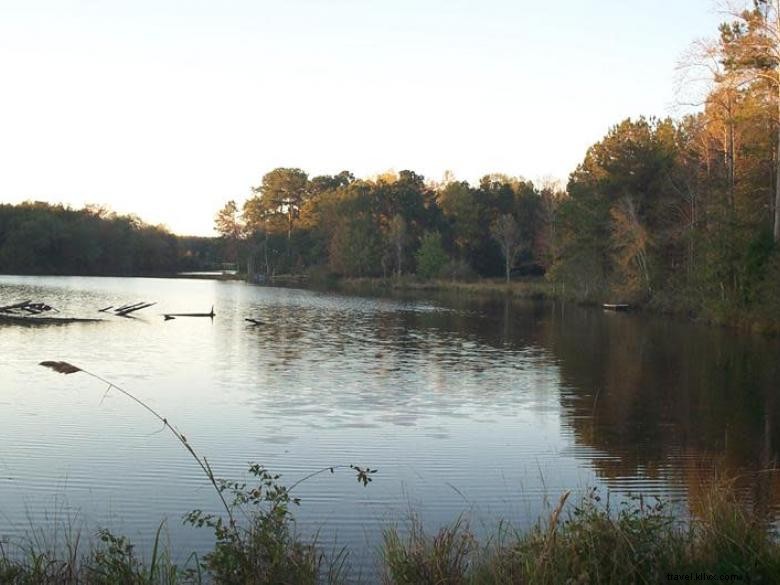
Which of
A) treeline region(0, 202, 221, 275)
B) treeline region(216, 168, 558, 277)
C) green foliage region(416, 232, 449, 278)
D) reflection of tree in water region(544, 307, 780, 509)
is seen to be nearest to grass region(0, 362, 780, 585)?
reflection of tree in water region(544, 307, 780, 509)

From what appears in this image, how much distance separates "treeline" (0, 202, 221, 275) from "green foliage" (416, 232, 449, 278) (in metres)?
48.4

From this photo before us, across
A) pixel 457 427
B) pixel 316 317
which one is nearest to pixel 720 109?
pixel 316 317

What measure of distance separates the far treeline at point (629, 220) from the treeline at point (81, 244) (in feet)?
47.4

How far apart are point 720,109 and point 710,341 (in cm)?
1003

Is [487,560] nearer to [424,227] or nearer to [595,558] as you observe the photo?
[595,558]

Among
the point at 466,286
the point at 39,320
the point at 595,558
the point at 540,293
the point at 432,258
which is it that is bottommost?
the point at 39,320

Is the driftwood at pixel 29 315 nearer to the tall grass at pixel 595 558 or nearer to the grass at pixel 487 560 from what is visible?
the grass at pixel 487 560

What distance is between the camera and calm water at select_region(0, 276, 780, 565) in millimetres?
9492

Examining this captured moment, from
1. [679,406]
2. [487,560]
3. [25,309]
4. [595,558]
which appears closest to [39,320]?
[25,309]

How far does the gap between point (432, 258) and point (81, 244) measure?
164 ft

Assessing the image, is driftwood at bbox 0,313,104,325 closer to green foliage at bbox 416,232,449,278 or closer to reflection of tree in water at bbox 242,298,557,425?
reflection of tree in water at bbox 242,298,557,425

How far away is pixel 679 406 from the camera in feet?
55.4

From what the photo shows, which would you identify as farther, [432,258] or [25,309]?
[432,258]

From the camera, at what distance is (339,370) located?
2159 cm
